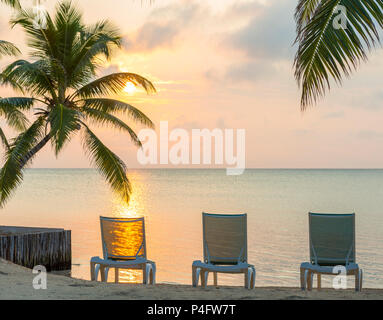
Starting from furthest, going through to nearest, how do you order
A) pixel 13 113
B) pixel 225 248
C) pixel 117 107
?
pixel 13 113
pixel 117 107
pixel 225 248

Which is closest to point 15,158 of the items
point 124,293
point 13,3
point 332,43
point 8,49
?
point 13,3

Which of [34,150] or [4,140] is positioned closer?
[34,150]

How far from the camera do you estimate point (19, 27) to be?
36.5 ft

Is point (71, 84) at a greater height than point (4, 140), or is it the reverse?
point (71, 84)

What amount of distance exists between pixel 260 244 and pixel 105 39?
876 centimetres

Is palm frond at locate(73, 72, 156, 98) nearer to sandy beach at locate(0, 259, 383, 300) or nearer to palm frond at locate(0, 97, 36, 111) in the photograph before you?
palm frond at locate(0, 97, 36, 111)

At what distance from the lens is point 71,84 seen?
11.1 m

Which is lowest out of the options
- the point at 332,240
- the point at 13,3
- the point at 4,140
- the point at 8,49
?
the point at 332,240

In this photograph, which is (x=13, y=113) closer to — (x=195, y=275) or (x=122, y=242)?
(x=122, y=242)

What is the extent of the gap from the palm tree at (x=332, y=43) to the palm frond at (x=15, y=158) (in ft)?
22.0

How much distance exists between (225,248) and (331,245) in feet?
3.85

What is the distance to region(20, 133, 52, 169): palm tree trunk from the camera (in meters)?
10.8
